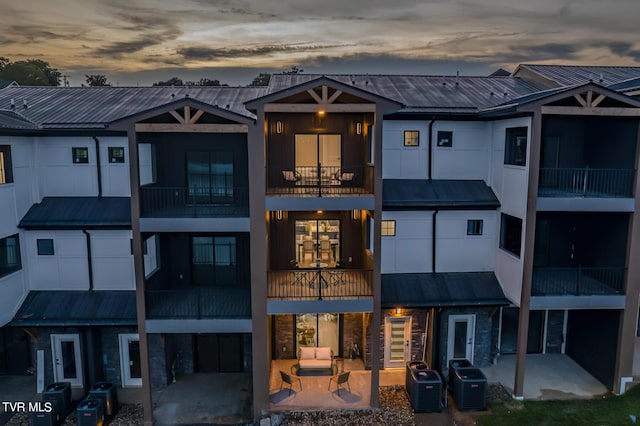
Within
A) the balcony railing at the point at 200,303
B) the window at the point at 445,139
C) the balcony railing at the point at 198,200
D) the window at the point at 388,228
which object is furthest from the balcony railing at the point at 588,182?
the balcony railing at the point at 200,303

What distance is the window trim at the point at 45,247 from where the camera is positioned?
1333 cm

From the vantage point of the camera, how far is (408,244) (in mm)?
14039

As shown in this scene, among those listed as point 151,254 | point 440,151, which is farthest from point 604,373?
point 151,254

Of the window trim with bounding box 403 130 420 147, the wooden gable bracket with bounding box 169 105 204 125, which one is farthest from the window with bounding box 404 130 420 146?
the wooden gable bracket with bounding box 169 105 204 125

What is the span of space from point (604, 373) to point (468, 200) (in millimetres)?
7337

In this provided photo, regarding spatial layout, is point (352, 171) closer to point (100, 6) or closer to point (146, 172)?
point (146, 172)

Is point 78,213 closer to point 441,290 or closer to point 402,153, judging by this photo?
point 402,153

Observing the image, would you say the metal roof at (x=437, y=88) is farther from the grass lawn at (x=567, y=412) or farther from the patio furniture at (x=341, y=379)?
the grass lawn at (x=567, y=412)

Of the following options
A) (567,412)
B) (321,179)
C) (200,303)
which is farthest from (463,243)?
(200,303)

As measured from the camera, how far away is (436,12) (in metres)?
20.1

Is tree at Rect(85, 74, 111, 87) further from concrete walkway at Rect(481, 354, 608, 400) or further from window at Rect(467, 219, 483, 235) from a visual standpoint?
concrete walkway at Rect(481, 354, 608, 400)

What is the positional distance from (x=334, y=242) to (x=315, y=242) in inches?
28.0

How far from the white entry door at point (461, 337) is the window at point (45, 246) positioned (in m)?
14.3

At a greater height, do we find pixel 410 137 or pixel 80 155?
pixel 410 137
